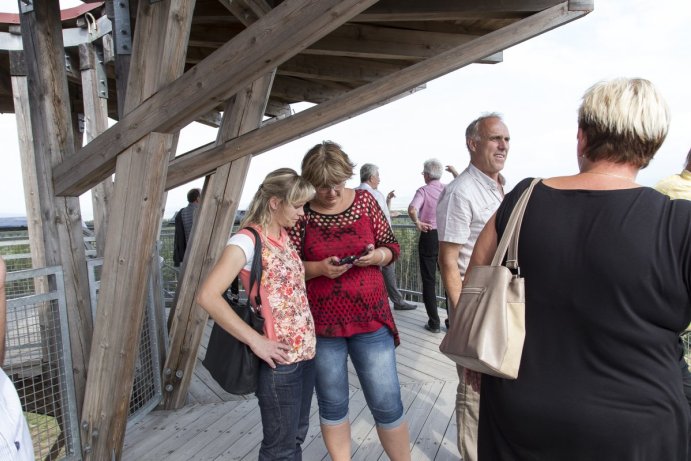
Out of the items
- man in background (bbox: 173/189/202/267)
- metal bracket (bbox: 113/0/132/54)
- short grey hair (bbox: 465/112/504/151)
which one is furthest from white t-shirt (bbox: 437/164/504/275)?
man in background (bbox: 173/189/202/267)

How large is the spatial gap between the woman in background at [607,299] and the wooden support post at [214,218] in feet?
9.12

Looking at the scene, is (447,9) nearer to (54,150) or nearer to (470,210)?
(470,210)

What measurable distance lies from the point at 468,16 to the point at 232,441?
3.34m

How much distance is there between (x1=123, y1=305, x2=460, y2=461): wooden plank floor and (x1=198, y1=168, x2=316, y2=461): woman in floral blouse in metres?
1.23

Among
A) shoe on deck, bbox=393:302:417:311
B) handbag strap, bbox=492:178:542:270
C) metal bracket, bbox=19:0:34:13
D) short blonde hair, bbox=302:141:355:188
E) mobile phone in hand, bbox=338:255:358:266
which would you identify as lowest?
shoe on deck, bbox=393:302:417:311

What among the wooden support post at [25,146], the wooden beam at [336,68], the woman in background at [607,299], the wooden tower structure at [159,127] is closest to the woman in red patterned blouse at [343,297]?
the wooden tower structure at [159,127]

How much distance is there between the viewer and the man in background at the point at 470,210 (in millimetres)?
2514

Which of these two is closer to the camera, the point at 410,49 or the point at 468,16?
the point at 468,16

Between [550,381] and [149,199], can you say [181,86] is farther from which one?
[550,381]

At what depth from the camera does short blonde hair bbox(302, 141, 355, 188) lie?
2.35 metres

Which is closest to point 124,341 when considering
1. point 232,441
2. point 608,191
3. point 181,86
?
point 232,441

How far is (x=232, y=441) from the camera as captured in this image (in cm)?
349

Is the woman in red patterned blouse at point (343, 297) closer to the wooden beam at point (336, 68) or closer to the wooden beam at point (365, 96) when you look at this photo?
the wooden beam at point (365, 96)

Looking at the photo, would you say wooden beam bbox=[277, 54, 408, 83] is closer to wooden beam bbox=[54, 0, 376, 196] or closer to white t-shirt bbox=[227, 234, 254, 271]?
wooden beam bbox=[54, 0, 376, 196]
